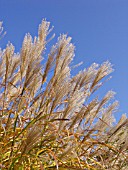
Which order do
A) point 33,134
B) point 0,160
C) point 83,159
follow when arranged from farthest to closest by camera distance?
point 83,159 < point 0,160 < point 33,134

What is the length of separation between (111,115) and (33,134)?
111 cm

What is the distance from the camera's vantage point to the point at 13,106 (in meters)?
2.65

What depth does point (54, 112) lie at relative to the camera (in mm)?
2475

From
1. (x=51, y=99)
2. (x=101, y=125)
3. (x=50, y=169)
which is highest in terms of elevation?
(x=51, y=99)

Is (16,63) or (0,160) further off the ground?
(16,63)

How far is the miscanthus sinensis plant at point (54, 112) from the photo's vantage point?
2.22m

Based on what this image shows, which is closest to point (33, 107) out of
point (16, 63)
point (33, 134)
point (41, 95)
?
point (41, 95)

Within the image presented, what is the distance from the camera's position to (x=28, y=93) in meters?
2.64

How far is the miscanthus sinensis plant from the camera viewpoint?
2225 mm

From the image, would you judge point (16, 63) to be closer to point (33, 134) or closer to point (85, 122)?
point (85, 122)

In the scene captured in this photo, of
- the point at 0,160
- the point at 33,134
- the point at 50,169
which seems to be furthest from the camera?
the point at 50,169

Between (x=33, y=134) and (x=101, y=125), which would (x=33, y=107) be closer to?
(x=101, y=125)

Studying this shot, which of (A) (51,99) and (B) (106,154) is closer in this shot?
(A) (51,99)

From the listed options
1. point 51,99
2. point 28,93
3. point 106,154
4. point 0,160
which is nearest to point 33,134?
point 0,160
